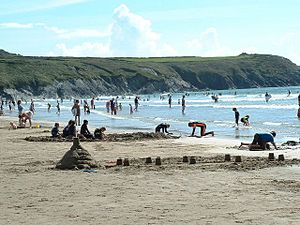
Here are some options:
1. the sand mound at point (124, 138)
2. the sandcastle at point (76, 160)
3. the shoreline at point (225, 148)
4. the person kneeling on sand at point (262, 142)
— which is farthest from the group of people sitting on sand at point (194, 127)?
the sandcastle at point (76, 160)

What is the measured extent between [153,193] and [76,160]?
4743 mm

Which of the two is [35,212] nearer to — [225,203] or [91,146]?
[225,203]

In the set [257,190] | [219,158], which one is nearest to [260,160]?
[219,158]

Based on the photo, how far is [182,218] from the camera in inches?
384

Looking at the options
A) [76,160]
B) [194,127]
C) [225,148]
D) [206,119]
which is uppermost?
[194,127]

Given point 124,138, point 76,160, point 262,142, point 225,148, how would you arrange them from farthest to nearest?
point 124,138, point 225,148, point 262,142, point 76,160

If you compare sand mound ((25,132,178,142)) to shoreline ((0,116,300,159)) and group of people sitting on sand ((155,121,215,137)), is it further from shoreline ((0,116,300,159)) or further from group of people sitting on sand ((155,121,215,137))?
group of people sitting on sand ((155,121,215,137))

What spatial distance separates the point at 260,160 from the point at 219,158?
1.38 meters

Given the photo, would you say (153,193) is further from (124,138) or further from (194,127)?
(194,127)

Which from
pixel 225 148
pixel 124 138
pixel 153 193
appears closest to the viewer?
pixel 153 193

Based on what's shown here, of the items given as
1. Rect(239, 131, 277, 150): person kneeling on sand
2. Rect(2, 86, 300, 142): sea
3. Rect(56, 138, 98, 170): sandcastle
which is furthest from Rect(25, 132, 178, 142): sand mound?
Rect(56, 138, 98, 170): sandcastle

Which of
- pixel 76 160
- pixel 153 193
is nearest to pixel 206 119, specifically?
pixel 76 160

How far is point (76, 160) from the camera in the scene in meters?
16.5

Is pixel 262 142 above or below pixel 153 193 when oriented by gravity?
above
